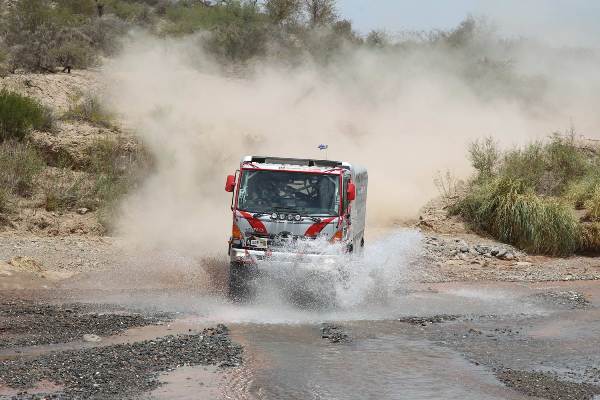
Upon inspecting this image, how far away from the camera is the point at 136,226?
21.1 meters

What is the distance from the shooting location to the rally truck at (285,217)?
1404 centimetres

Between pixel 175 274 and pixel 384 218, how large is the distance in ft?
31.7

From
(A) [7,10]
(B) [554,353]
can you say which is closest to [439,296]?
(B) [554,353]

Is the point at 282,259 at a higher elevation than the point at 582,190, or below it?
below

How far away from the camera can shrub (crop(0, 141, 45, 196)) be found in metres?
21.0

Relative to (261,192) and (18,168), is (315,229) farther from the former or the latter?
(18,168)

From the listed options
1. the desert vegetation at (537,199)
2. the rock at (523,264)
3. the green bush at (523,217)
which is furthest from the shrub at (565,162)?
the rock at (523,264)

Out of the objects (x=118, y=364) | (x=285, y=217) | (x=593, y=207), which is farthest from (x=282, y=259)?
(x=593, y=207)

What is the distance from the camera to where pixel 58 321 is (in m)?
11.8

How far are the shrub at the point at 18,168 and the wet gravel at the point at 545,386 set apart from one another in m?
14.3

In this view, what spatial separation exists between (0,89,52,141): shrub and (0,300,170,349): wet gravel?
11273 mm

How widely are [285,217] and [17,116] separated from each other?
1234cm

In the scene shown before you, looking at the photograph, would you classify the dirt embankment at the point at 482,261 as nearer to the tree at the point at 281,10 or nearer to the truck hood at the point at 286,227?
the truck hood at the point at 286,227

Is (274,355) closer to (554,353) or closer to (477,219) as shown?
(554,353)
